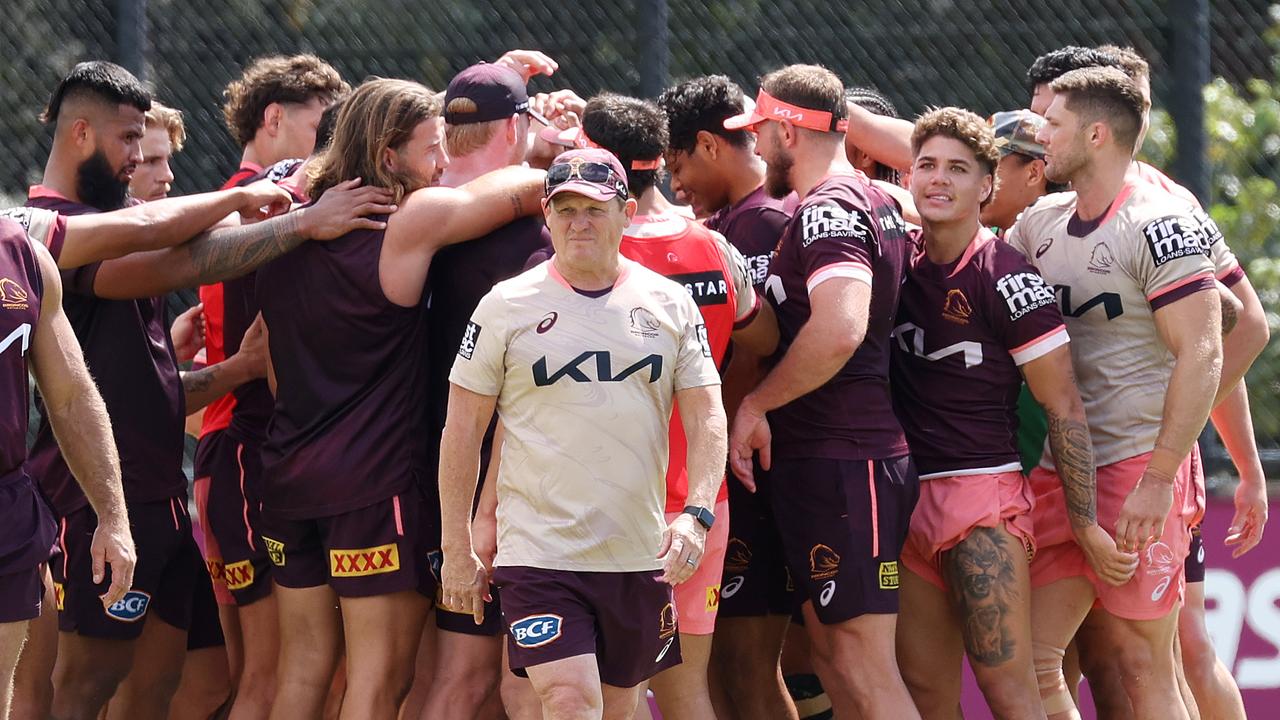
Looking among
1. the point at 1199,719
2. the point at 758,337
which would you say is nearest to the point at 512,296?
the point at 758,337

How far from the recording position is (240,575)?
5.32m

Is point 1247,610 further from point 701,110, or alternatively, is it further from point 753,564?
point 701,110

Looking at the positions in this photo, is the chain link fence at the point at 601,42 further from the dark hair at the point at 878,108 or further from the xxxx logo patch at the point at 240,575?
the xxxx logo patch at the point at 240,575

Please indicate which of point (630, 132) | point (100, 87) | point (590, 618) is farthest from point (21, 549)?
point (630, 132)

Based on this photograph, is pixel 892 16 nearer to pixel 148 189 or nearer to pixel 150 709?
pixel 148 189

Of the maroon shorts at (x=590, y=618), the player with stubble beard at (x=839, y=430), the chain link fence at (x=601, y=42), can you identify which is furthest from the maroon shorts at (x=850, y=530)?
the chain link fence at (x=601, y=42)

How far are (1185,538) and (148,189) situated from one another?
12.5 feet

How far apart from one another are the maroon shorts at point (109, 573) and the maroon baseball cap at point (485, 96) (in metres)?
1.58

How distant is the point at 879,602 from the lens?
16.0 feet

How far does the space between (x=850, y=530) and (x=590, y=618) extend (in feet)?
3.29

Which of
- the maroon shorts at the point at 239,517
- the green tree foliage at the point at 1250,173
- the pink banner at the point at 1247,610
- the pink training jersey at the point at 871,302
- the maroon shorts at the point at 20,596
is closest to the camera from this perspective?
the maroon shorts at the point at 20,596

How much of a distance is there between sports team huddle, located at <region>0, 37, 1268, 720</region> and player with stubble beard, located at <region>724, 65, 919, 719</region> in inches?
0.4

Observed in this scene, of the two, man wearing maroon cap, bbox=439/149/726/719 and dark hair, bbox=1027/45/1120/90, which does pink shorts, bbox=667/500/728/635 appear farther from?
dark hair, bbox=1027/45/1120/90

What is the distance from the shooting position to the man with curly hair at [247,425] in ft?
17.4
